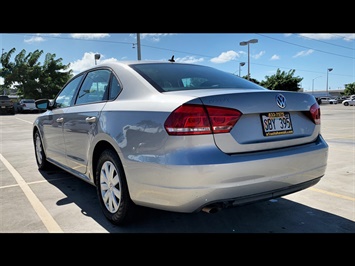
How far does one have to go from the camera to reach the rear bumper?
2.16m

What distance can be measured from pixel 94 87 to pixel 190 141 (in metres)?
1.84

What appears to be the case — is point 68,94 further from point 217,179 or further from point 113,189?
point 217,179

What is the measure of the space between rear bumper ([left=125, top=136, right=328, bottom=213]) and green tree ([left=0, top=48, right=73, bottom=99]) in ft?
146

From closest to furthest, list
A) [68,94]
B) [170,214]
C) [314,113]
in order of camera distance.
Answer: [314,113] < [170,214] < [68,94]

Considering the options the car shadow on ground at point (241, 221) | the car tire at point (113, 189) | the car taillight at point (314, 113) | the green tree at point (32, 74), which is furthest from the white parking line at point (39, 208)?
the green tree at point (32, 74)

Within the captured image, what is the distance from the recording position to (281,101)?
2.55 metres

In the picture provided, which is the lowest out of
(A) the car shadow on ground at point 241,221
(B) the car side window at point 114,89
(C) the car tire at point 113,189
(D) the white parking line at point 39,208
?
(A) the car shadow on ground at point 241,221

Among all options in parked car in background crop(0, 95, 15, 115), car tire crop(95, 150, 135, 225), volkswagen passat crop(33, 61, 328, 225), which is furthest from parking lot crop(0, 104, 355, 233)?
parked car in background crop(0, 95, 15, 115)

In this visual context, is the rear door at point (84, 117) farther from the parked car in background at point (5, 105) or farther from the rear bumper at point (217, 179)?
the parked car in background at point (5, 105)

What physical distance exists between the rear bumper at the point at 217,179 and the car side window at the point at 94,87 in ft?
3.73

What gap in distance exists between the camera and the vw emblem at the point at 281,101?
2523 millimetres

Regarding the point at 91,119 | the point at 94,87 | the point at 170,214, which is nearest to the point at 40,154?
the point at 94,87

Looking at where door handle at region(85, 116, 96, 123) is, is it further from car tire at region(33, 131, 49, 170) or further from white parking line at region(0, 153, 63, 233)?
car tire at region(33, 131, 49, 170)
